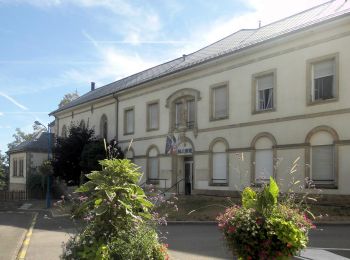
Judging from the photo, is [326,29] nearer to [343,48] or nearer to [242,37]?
[343,48]

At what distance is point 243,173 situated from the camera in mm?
23859

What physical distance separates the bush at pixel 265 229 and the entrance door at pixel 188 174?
23.3 metres

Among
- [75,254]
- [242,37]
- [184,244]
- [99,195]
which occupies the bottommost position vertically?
[184,244]

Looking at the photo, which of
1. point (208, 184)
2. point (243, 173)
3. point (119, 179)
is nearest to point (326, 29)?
point (243, 173)

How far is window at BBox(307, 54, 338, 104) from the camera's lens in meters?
20.3

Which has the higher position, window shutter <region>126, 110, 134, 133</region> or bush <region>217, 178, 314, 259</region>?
window shutter <region>126, 110, 134, 133</region>

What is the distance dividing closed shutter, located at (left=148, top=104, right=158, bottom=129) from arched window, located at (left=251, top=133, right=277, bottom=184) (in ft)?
32.6

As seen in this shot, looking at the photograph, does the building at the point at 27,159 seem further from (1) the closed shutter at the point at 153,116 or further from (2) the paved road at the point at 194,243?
(2) the paved road at the point at 194,243

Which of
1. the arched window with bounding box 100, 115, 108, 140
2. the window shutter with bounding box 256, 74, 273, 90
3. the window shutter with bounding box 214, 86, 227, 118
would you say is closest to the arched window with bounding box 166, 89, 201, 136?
the window shutter with bounding box 214, 86, 227, 118

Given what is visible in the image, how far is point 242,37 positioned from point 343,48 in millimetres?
10523

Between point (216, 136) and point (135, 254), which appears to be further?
point (216, 136)

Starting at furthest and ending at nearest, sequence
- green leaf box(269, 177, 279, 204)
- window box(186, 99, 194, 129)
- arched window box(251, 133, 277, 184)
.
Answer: window box(186, 99, 194, 129) < arched window box(251, 133, 277, 184) < green leaf box(269, 177, 279, 204)

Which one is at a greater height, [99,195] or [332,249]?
[99,195]

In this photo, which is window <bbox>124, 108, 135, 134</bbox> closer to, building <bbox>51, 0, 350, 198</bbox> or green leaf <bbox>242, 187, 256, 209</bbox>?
building <bbox>51, 0, 350, 198</bbox>
